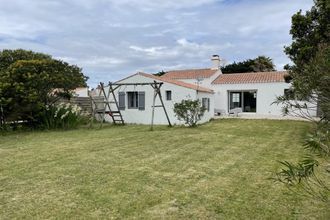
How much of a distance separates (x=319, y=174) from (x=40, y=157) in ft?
21.4

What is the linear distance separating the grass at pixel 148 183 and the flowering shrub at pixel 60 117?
18.9 feet

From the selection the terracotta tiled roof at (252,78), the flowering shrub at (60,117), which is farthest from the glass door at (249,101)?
the flowering shrub at (60,117)

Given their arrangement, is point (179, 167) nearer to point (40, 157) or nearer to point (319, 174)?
point (319, 174)

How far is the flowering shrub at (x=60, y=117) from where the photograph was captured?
15.7 metres

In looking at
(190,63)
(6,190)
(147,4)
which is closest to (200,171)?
(6,190)

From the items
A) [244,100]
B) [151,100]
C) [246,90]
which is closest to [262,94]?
[246,90]

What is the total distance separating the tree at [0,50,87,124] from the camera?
14250 mm

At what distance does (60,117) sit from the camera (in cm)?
1599

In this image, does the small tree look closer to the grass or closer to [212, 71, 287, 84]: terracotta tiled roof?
the grass

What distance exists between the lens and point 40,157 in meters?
8.25

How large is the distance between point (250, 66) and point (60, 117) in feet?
91.9

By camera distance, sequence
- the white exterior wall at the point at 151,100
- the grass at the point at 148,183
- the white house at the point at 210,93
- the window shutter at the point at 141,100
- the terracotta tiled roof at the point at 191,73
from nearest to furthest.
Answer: the grass at the point at 148,183
the white exterior wall at the point at 151,100
the white house at the point at 210,93
the window shutter at the point at 141,100
the terracotta tiled roof at the point at 191,73

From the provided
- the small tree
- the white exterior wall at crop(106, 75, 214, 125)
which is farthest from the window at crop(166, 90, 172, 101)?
the small tree

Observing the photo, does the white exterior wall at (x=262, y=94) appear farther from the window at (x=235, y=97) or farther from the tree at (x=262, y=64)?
the tree at (x=262, y=64)
